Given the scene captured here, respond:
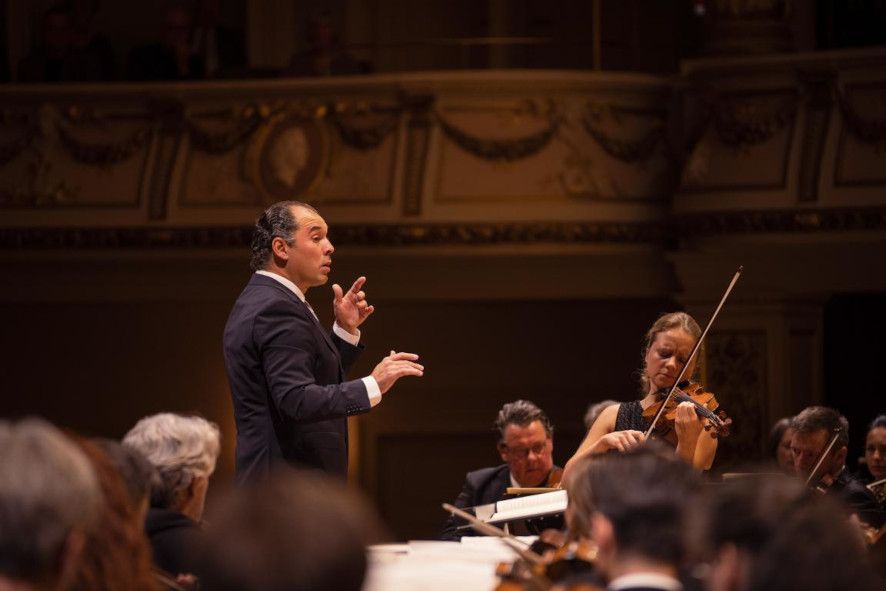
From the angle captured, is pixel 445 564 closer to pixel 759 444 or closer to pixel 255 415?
pixel 255 415

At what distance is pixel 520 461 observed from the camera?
6.17 m

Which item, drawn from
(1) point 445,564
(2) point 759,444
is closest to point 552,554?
(1) point 445,564

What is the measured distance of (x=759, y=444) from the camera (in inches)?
322

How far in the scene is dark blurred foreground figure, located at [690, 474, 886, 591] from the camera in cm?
193

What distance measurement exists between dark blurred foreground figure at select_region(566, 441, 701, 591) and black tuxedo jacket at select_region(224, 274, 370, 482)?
1.79 metres

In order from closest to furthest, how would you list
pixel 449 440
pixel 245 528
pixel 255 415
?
pixel 245 528 → pixel 255 415 → pixel 449 440

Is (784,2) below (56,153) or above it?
above

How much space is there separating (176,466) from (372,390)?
717 millimetres

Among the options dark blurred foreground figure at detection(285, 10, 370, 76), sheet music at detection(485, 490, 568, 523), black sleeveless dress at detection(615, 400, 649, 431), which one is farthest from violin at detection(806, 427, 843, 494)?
dark blurred foreground figure at detection(285, 10, 370, 76)

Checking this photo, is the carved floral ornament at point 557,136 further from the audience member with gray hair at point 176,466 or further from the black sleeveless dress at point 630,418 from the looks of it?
the audience member with gray hair at point 176,466

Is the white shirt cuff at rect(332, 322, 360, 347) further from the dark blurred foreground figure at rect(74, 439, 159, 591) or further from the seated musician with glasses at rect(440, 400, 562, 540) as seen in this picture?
the dark blurred foreground figure at rect(74, 439, 159, 591)

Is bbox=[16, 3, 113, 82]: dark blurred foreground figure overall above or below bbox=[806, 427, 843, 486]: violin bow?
above

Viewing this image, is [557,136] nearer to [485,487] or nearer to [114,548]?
[485,487]

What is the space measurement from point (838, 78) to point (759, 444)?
1.84 meters
